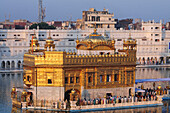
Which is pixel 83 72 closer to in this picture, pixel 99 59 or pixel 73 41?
pixel 99 59

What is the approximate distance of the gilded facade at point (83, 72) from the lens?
3619 centimetres

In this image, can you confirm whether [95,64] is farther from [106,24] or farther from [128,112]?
[106,24]

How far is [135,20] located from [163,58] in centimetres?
6115

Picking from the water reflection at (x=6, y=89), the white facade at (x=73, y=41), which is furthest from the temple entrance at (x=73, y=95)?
the white facade at (x=73, y=41)

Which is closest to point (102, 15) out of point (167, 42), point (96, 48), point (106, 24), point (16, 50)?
point (106, 24)

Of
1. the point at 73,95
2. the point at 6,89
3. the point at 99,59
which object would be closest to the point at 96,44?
the point at 99,59

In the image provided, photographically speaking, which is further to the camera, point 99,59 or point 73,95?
point 99,59

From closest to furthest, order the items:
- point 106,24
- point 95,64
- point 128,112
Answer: point 128,112, point 95,64, point 106,24

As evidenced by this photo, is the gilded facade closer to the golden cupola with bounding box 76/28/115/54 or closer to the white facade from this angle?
the golden cupola with bounding box 76/28/115/54

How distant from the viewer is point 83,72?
121ft

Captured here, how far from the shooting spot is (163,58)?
93812mm

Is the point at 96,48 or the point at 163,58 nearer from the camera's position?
the point at 96,48

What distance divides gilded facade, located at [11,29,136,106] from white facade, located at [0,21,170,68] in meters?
40.8

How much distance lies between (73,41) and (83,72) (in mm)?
54042
